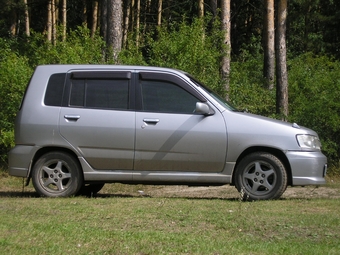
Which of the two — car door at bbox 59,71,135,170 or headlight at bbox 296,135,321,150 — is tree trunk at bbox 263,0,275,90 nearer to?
headlight at bbox 296,135,321,150

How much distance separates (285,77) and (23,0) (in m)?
22.5

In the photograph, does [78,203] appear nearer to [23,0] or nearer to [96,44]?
[96,44]

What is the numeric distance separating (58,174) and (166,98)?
6.42 feet

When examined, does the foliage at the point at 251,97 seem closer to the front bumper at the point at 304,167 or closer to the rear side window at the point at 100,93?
the front bumper at the point at 304,167

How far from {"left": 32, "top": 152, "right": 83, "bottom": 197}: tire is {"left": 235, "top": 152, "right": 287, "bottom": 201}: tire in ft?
7.79

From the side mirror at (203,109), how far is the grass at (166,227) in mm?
1272

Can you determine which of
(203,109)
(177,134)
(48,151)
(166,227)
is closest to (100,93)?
(48,151)

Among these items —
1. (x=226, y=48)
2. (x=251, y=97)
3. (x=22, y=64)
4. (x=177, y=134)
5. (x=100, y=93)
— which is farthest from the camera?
(x=226, y=48)

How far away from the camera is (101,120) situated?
32.6ft

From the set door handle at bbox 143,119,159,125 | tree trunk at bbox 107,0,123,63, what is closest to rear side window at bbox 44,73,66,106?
door handle at bbox 143,119,159,125

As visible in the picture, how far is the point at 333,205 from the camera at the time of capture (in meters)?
9.25

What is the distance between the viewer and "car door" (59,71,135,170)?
9.91 m

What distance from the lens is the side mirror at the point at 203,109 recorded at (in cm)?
964

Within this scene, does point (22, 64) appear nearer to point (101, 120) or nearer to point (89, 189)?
point (89, 189)
